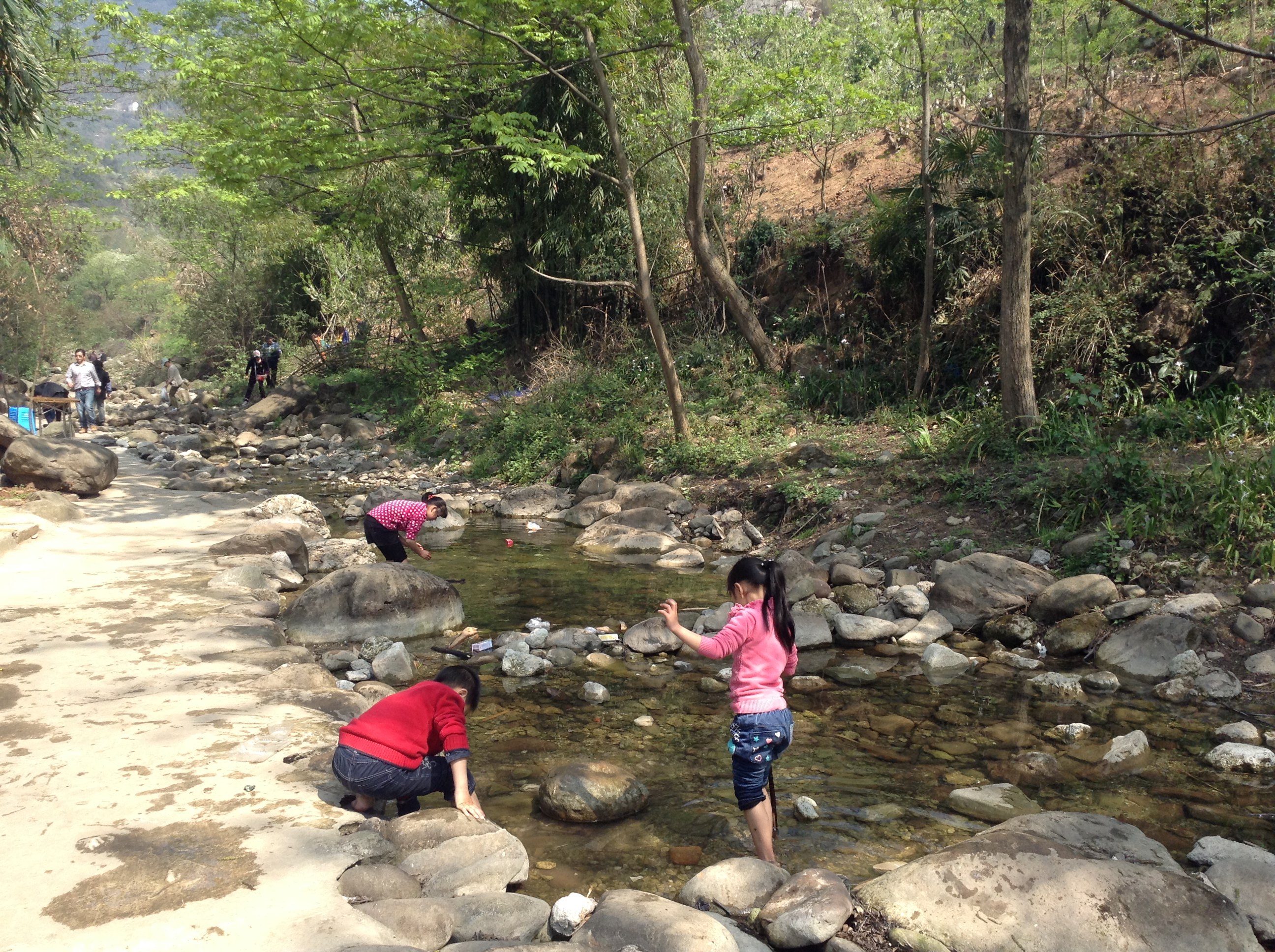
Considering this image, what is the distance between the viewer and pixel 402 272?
21812mm

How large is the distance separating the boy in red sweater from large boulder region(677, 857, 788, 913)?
3.44 feet

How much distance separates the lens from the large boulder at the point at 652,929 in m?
3.09

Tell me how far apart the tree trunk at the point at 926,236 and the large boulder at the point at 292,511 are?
316 inches

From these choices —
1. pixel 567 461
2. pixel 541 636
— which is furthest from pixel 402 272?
pixel 541 636

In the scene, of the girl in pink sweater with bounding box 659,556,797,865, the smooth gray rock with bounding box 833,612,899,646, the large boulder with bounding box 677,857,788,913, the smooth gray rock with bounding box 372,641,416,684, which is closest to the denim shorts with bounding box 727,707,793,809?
the girl in pink sweater with bounding box 659,556,797,865

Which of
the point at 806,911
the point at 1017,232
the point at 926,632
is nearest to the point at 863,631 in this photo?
the point at 926,632

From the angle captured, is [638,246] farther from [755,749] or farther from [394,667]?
[755,749]

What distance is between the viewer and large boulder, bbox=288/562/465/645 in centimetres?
730

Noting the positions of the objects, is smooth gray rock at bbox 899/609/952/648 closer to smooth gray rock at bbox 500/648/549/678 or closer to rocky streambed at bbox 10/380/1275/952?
rocky streambed at bbox 10/380/1275/952

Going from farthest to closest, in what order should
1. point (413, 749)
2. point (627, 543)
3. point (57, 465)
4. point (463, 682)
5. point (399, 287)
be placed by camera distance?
point (399, 287), point (57, 465), point (627, 543), point (463, 682), point (413, 749)

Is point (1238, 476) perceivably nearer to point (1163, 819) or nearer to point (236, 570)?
point (1163, 819)

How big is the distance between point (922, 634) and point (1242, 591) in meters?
2.36

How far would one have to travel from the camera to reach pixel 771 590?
158 inches

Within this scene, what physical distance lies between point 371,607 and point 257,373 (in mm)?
18235
